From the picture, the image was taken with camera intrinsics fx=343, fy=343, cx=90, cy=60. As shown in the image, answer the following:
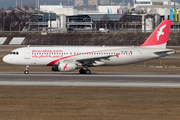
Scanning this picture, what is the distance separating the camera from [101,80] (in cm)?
4084

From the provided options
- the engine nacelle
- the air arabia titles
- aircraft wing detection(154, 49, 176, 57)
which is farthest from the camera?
aircraft wing detection(154, 49, 176, 57)

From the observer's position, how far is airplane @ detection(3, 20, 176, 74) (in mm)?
47281

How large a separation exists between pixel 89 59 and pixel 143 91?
15107 mm

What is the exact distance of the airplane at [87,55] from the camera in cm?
4728

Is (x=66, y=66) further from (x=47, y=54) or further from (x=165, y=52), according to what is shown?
(x=165, y=52)

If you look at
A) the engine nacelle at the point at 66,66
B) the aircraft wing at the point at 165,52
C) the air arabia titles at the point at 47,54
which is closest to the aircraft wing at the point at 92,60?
the engine nacelle at the point at 66,66

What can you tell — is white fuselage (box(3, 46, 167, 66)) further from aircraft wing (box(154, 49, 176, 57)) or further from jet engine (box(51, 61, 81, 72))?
jet engine (box(51, 61, 81, 72))

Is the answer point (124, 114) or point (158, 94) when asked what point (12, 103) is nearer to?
point (124, 114)

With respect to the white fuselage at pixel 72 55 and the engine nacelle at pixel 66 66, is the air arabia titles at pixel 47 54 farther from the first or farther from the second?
Result: the engine nacelle at pixel 66 66

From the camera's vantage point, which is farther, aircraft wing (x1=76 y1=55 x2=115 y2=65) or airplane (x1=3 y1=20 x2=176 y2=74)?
airplane (x1=3 y1=20 x2=176 y2=74)

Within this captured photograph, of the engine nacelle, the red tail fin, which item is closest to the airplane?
the red tail fin

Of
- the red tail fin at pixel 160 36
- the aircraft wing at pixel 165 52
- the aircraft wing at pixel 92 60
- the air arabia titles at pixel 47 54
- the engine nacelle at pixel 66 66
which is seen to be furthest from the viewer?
the red tail fin at pixel 160 36

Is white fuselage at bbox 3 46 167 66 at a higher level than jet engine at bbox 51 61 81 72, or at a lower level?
higher

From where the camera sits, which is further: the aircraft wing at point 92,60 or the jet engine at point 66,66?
the aircraft wing at point 92,60
